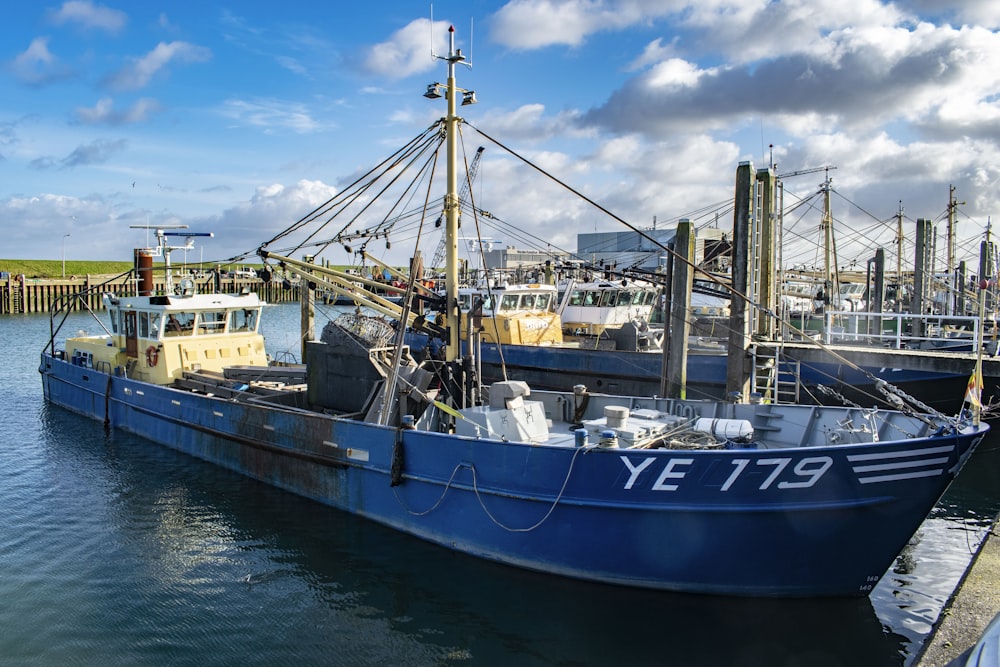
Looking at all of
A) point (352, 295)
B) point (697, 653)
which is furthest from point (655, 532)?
point (352, 295)

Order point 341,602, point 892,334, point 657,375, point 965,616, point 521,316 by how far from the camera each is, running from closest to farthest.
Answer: point 965,616
point 341,602
point 657,375
point 521,316
point 892,334

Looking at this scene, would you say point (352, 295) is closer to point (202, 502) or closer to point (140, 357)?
point (202, 502)

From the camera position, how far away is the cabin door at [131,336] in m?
17.4

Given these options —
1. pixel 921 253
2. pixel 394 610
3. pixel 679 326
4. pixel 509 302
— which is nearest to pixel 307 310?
pixel 509 302

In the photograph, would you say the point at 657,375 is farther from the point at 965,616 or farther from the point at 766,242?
the point at 965,616

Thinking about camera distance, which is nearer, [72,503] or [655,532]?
[655,532]

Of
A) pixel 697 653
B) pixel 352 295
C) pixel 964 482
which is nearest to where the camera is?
pixel 697 653

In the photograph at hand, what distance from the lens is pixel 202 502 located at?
494 inches

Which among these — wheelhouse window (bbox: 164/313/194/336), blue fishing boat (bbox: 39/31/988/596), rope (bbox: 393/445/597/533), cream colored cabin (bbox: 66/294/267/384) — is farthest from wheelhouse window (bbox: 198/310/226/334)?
rope (bbox: 393/445/597/533)

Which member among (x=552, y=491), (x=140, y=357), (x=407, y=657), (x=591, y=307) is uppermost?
(x=591, y=307)

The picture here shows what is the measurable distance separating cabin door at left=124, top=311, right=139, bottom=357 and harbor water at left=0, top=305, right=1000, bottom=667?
5.56 metres

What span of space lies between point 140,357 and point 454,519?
11.6 metres

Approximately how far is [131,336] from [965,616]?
18112 millimetres

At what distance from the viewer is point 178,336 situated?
1725cm
